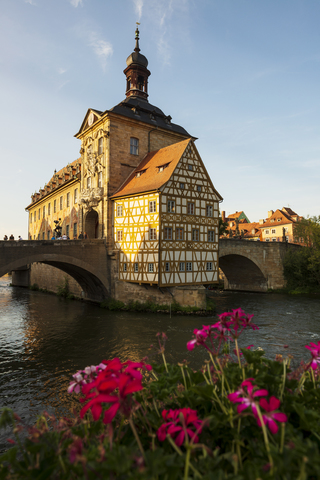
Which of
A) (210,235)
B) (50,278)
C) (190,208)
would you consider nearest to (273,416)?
(190,208)

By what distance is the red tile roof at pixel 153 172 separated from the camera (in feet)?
68.2

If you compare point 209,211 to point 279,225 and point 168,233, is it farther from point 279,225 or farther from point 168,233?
point 279,225

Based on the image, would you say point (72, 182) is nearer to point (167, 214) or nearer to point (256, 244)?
point (167, 214)

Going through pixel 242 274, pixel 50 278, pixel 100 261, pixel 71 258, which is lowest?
pixel 50 278

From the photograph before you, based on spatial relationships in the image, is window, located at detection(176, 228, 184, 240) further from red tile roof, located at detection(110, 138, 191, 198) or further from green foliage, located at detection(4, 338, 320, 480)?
green foliage, located at detection(4, 338, 320, 480)

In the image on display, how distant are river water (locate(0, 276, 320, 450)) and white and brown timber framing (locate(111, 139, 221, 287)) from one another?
3.00 m

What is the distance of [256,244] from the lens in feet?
110

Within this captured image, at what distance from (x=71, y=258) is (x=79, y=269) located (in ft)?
7.01

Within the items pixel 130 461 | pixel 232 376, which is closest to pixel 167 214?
pixel 232 376

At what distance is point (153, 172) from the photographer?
22.5m

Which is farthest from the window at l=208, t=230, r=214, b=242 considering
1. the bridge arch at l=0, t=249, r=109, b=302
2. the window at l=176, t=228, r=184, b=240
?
the bridge arch at l=0, t=249, r=109, b=302

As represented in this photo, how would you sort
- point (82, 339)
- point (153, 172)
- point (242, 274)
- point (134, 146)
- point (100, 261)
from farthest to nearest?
point (242, 274), point (134, 146), point (100, 261), point (153, 172), point (82, 339)

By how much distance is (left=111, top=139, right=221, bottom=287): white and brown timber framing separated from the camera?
20.0m

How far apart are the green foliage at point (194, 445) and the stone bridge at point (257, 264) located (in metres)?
29.4
